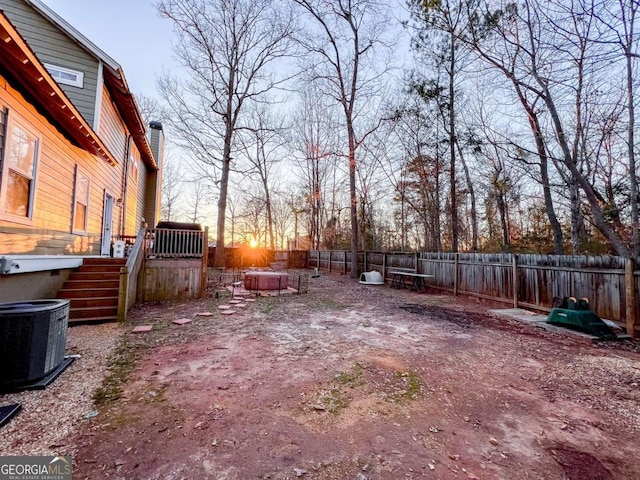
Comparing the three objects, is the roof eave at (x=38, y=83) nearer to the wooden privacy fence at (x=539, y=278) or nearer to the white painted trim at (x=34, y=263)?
the white painted trim at (x=34, y=263)

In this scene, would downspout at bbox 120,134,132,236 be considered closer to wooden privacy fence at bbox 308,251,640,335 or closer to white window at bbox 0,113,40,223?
white window at bbox 0,113,40,223

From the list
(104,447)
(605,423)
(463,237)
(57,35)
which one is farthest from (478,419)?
(463,237)

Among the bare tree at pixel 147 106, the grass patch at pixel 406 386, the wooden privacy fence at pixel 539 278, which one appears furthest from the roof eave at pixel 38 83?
the bare tree at pixel 147 106

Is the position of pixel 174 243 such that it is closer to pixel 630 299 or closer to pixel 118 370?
pixel 118 370

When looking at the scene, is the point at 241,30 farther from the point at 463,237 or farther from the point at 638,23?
the point at 463,237

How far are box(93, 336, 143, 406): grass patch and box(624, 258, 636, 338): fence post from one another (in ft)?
25.6

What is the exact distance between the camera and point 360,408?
2.72 m

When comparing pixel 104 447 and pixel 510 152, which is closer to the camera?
pixel 104 447

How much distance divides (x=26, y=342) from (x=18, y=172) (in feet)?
9.19

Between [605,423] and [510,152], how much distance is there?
8465mm

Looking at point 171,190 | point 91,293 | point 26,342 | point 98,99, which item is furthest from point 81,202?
point 171,190

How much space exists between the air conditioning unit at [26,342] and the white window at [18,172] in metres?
1.87

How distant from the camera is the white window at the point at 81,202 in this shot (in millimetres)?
6352

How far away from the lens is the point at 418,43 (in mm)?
12430
